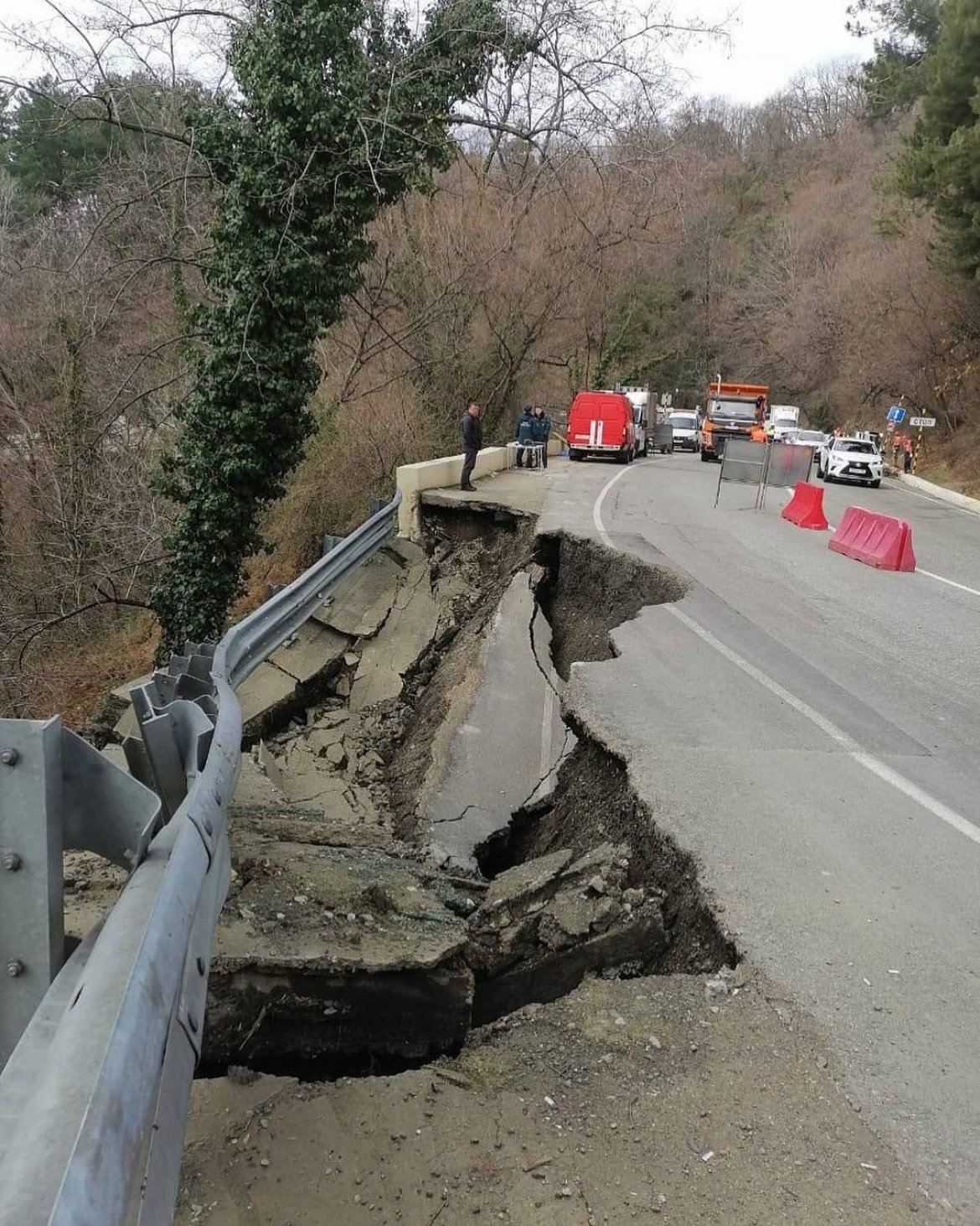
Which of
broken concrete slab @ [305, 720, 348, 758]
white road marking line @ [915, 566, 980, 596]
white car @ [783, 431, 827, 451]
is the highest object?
white car @ [783, 431, 827, 451]

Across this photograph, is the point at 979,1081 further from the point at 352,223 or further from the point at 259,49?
the point at 259,49

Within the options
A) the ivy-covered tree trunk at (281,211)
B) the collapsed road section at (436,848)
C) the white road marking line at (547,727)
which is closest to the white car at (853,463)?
the ivy-covered tree trunk at (281,211)

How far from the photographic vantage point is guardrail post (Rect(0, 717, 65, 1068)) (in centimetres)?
216

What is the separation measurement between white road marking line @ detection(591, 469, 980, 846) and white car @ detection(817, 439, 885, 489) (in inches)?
792

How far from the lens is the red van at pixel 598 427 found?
2906cm

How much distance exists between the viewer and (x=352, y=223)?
1312cm

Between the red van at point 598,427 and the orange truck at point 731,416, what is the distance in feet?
27.5

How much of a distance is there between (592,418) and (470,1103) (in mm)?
27490

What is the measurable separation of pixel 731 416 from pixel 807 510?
929 inches

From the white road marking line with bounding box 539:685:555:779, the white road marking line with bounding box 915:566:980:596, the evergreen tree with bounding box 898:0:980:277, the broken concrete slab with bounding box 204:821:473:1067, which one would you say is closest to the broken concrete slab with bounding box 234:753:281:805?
the broken concrete slab with bounding box 204:821:473:1067

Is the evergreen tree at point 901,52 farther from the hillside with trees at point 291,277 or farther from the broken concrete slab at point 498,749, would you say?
the broken concrete slab at point 498,749

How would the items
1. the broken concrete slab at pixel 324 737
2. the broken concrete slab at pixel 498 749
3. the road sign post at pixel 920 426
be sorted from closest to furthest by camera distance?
the broken concrete slab at pixel 498 749
the broken concrete slab at pixel 324 737
the road sign post at pixel 920 426

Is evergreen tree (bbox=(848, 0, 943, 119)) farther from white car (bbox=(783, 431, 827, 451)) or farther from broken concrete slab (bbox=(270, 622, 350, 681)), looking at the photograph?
broken concrete slab (bbox=(270, 622, 350, 681))

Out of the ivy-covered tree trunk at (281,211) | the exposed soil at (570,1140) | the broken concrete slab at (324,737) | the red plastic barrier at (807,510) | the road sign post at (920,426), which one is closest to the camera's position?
the exposed soil at (570,1140)
